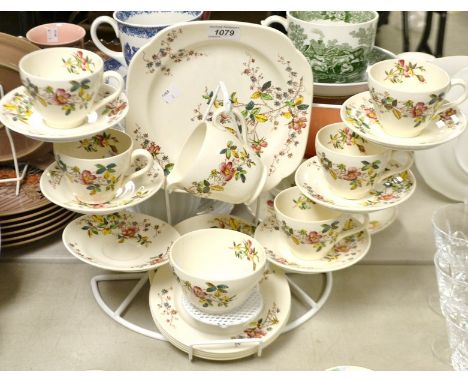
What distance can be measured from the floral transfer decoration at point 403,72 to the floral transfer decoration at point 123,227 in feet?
1.40

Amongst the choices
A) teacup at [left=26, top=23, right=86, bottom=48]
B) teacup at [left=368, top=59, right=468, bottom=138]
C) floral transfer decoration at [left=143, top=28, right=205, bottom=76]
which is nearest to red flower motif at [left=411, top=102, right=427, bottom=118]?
teacup at [left=368, top=59, right=468, bottom=138]

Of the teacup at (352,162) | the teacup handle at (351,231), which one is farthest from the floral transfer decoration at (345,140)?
the teacup handle at (351,231)

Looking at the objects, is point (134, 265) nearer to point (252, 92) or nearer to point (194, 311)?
point (194, 311)

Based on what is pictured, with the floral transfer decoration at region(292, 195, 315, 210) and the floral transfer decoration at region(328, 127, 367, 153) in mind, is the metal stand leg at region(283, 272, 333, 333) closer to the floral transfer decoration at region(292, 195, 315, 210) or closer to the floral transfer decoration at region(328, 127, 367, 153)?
the floral transfer decoration at region(292, 195, 315, 210)

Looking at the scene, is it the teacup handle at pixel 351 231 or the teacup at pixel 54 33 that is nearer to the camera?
the teacup handle at pixel 351 231

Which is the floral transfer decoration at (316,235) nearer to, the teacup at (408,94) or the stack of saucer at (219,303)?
the stack of saucer at (219,303)

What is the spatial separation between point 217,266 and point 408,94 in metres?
0.36

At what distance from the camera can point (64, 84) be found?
2.59ft

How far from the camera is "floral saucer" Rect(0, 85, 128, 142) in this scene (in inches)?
32.0

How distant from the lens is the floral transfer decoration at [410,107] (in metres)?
0.82

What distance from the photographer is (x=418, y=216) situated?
1255 mm
